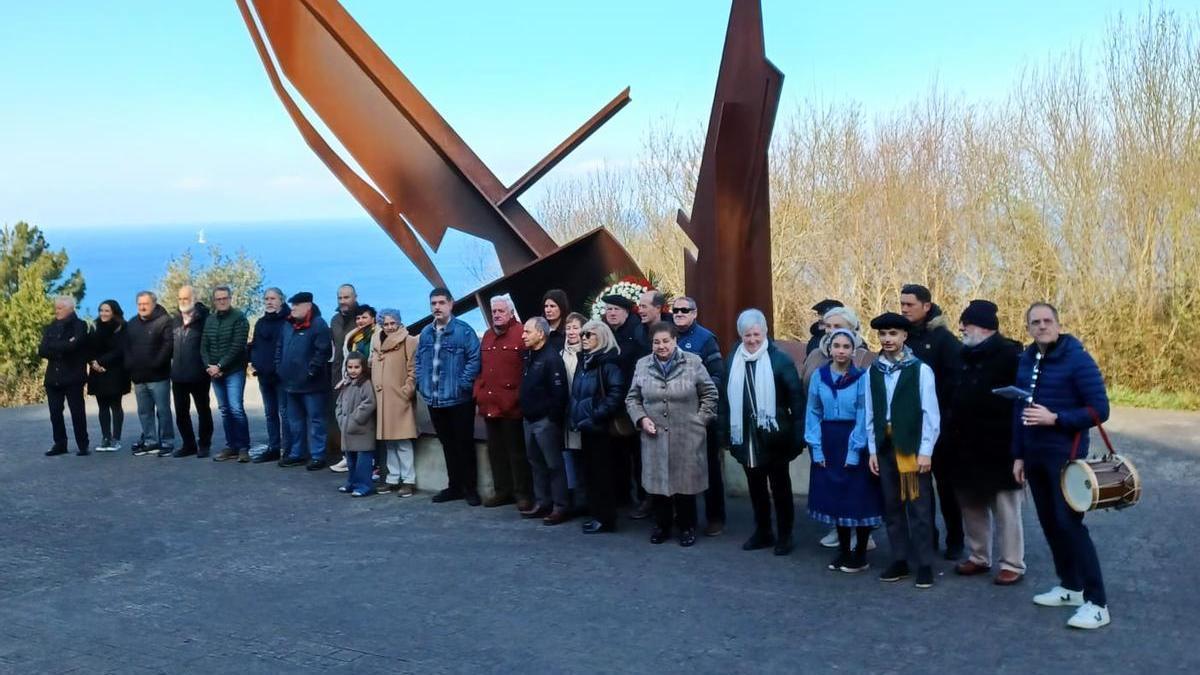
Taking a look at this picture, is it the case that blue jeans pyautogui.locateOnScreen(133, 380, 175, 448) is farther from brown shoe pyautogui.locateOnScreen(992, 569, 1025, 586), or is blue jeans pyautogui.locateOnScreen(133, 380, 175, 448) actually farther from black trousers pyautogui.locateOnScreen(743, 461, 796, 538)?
brown shoe pyautogui.locateOnScreen(992, 569, 1025, 586)

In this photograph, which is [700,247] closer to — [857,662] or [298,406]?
[298,406]

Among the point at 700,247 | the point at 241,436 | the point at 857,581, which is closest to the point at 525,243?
the point at 700,247

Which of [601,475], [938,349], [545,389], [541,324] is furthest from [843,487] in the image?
[541,324]

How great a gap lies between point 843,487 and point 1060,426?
1130 millimetres

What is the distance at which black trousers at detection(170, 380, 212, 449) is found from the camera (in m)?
9.14

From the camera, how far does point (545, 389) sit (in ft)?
22.2

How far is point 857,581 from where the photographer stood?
5430 mm

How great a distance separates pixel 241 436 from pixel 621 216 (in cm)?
1131

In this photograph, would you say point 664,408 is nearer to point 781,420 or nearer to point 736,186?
point 781,420

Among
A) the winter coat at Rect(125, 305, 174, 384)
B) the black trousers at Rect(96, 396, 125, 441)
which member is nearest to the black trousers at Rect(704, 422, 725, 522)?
the winter coat at Rect(125, 305, 174, 384)

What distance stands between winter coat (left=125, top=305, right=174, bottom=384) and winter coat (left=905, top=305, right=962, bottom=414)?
641 centimetres

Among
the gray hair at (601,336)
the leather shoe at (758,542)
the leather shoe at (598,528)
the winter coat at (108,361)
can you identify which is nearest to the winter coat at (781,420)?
the leather shoe at (758,542)

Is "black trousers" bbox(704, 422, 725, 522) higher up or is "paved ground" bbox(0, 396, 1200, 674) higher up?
"black trousers" bbox(704, 422, 725, 522)

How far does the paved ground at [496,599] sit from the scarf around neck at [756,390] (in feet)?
2.36
